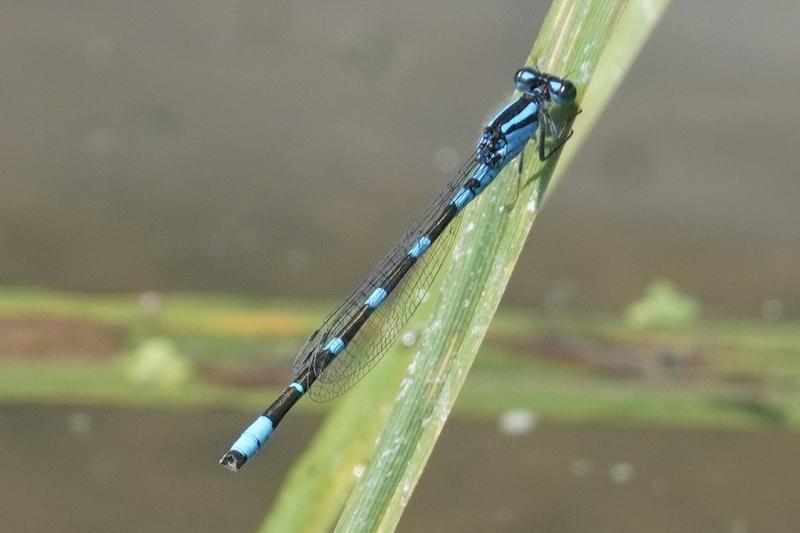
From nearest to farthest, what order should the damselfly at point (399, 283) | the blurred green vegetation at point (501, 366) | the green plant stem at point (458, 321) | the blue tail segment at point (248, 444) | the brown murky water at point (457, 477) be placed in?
the green plant stem at point (458, 321)
the blue tail segment at point (248, 444)
the damselfly at point (399, 283)
the brown murky water at point (457, 477)
the blurred green vegetation at point (501, 366)

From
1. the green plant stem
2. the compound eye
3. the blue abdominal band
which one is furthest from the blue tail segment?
the compound eye

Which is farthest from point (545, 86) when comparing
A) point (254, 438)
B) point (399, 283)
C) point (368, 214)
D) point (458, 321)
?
point (368, 214)

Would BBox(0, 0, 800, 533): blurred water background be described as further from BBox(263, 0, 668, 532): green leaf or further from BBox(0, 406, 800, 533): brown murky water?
BBox(263, 0, 668, 532): green leaf

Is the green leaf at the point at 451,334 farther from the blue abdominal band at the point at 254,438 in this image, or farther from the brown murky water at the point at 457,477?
the brown murky water at the point at 457,477

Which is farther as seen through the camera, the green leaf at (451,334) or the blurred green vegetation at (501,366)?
the blurred green vegetation at (501,366)

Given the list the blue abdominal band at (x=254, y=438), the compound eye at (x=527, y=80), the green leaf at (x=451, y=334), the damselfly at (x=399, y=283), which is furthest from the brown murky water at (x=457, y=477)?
the compound eye at (x=527, y=80)

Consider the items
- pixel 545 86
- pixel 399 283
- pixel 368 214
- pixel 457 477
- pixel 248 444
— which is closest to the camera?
pixel 545 86

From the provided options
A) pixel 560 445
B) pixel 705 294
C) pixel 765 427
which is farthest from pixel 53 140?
pixel 765 427

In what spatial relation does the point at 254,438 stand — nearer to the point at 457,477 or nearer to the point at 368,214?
the point at 457,477
